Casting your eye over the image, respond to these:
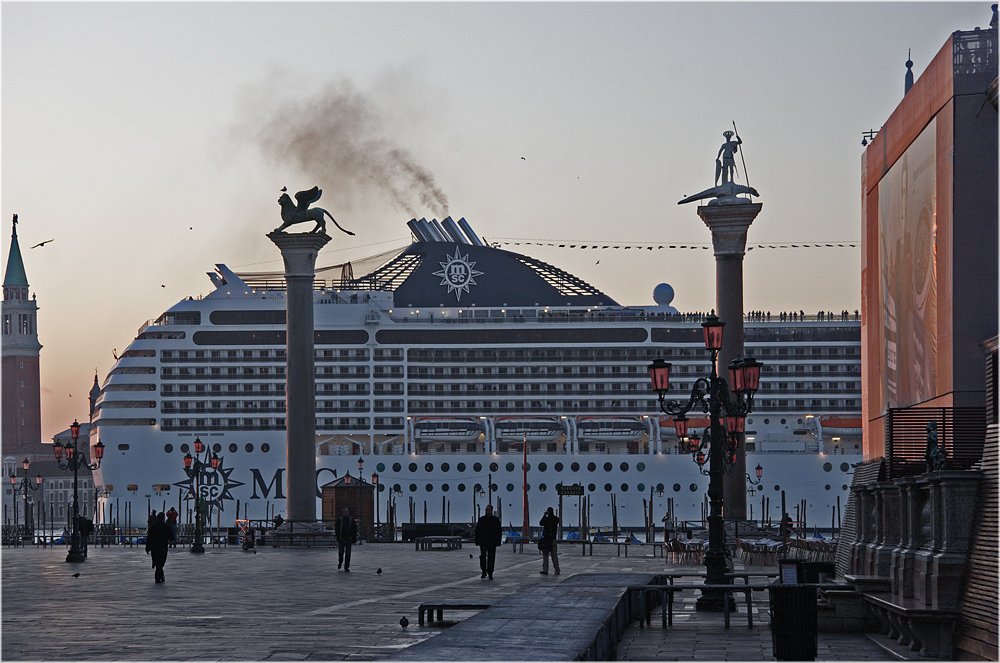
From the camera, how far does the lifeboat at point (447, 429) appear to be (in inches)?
2432

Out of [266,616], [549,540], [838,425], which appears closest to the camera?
[266,616]

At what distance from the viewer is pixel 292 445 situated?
34875mm

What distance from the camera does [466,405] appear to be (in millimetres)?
62812

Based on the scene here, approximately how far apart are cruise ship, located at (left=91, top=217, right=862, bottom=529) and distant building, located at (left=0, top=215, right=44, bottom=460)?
5699 cm

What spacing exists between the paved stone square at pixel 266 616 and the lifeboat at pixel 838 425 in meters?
38.7

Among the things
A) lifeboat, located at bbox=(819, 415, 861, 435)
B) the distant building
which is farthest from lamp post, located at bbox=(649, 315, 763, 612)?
the distant building

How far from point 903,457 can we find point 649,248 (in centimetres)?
5304

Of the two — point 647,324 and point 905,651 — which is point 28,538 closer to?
point 647,324

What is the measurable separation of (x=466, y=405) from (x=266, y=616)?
49.2 meters

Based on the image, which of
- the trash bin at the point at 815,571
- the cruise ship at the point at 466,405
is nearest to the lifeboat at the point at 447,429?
the cruise ship at the point at 466,405

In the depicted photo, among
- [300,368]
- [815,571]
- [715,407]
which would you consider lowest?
[815,571]

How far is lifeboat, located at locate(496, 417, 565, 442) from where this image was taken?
61.6 meters

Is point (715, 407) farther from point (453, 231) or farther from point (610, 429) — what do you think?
point (453, 231)

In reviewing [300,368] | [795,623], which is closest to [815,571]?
[795,623]
